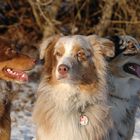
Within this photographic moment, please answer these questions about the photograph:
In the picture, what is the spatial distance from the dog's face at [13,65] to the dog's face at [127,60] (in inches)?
49.0

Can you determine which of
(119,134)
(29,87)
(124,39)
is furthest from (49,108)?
(29,87)

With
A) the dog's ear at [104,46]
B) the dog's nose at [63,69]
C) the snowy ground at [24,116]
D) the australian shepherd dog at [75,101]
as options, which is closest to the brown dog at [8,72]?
the australian shepherd dog at [75,101]

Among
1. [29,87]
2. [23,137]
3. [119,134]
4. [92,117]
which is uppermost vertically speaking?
[92,117]

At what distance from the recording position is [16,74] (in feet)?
25.0

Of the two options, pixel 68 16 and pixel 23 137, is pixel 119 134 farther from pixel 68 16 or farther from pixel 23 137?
pixel 68 16

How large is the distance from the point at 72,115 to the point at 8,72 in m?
1.34

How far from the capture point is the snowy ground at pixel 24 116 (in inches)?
394

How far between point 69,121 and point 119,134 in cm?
81

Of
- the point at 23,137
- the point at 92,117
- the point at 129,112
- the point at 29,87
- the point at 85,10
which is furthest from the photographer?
the point at 85,10

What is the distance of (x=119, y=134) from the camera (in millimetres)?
7188

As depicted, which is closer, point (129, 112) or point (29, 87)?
point (129, 112)

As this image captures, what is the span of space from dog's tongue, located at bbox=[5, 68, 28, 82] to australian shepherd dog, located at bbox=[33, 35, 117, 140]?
755mm

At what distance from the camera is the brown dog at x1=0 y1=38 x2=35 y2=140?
749 cm

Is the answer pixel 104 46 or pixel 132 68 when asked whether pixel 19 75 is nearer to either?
pixel 104 46
